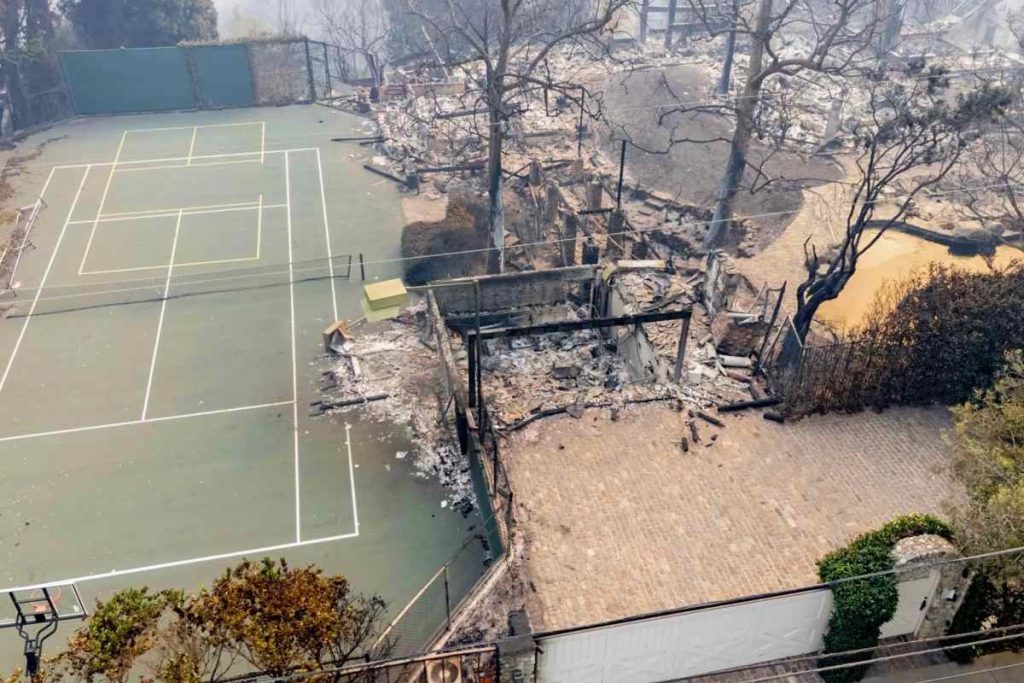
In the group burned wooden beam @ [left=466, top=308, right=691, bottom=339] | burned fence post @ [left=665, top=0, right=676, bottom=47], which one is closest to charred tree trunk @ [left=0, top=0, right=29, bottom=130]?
burned wooden beam @ [left=466, top=308, right=691, bottom=339]

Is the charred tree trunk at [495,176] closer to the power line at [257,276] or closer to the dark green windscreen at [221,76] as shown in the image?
the power line at [257,276]

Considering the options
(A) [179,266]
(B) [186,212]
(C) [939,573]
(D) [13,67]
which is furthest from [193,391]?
(D) [13,67]

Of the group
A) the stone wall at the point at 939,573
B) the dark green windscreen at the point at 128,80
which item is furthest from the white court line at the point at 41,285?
the stone wall at the point at 939,573

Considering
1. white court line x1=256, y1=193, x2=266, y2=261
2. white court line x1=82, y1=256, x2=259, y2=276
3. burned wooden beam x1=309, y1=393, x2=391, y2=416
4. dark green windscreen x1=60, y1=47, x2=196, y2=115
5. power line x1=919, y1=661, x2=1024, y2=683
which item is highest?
dark green windscreen x1=60, y1=47, x2=196, y2=115

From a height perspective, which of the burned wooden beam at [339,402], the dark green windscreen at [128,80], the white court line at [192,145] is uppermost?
the dark green windscreen at [128,80]

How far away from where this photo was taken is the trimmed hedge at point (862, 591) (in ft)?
41.1

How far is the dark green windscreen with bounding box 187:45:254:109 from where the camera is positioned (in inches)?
1592

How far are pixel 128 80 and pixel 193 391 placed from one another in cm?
2632

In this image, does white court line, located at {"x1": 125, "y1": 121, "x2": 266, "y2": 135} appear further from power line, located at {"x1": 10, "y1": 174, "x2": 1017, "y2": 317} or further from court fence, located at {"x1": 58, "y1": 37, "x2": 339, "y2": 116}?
power line, located at {"x1": 10, "y1": 174, "x2": 1017, "y2": 317}

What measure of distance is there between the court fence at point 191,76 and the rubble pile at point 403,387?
23.5m

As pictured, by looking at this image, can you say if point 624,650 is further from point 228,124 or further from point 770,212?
point 228,124

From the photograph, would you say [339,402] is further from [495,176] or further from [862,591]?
[862,591]

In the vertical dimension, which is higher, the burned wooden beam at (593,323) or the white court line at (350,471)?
the burned wooden beam at (593,323)

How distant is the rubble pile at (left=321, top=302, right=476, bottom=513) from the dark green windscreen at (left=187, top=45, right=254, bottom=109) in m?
24.0
